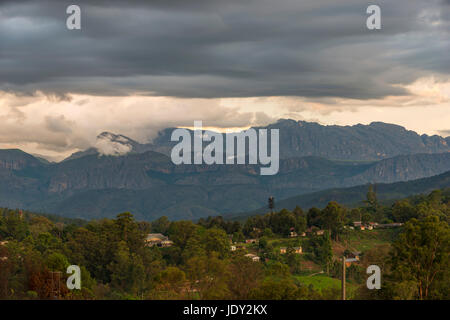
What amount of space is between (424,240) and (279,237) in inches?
4319

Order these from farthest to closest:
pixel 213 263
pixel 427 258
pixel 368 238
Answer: pixel 368 238 → pixel 213 263 → pixel 427 258

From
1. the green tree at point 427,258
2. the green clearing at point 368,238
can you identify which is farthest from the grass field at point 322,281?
the green tree at point 427,258

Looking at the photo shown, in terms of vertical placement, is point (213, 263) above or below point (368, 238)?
above

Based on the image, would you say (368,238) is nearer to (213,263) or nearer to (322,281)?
(322,281)

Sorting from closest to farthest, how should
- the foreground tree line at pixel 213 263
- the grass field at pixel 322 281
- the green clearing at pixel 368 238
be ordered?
the foreground tree line at pixel 213 263, the grass field at pixel 322 281, the green clearing at pixel 368 238

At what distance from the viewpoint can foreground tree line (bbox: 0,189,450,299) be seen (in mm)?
85062

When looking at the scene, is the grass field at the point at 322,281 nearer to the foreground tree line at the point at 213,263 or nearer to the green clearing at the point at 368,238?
the foreground tree line at the point at 213,263

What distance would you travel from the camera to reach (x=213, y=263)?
365 feet

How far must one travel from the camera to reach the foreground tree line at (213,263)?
8506 cm

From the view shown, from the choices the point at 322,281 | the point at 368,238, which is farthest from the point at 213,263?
the point at 368,238

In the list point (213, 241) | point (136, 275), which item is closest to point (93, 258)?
point (136, 275)
